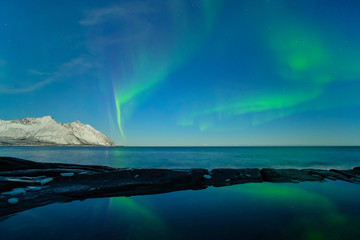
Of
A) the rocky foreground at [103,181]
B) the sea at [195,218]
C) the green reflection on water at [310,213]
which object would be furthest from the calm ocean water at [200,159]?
the sea at [195,218]

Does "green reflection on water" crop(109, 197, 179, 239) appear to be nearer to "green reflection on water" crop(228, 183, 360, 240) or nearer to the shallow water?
the shallow water

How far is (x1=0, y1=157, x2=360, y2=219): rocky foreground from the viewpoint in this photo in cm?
710

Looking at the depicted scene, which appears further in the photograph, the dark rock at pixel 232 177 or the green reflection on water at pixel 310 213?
the dark rock at pixel 232 177

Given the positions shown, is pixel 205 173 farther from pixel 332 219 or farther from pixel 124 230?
pixel 124 230

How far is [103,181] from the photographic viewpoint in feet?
29.8

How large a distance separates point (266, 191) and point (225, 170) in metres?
3.47

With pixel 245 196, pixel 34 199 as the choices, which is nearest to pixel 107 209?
pixel 34 199

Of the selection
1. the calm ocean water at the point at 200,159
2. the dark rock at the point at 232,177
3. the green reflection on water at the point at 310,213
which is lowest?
the calm ocean water at the point at 200,159

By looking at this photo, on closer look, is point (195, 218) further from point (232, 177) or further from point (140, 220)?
point (232, 177)

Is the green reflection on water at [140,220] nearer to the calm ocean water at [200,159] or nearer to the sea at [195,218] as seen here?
the sea at [195,218]

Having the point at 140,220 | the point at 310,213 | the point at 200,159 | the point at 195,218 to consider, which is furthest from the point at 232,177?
the point at 200,159

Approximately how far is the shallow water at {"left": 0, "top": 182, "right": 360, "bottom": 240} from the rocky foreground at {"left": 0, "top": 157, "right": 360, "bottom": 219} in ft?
2.74

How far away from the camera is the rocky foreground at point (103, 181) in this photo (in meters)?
7.10

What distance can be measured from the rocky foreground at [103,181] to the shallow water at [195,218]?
84 centimetres
